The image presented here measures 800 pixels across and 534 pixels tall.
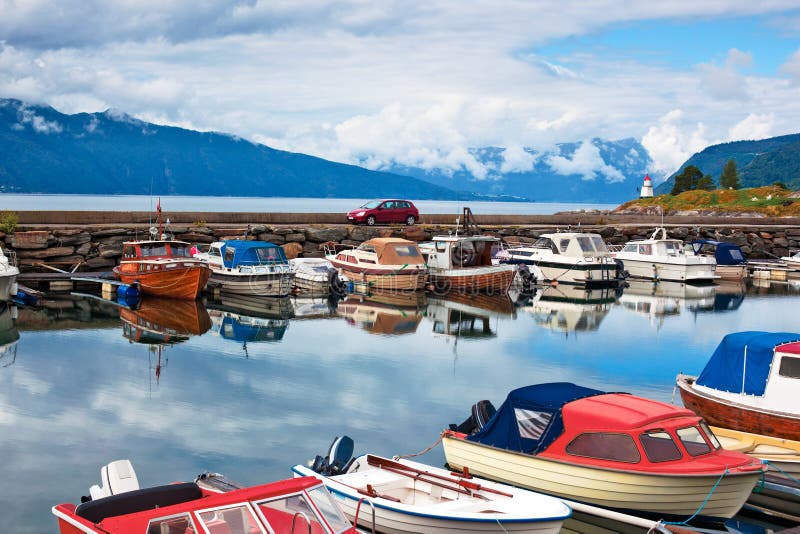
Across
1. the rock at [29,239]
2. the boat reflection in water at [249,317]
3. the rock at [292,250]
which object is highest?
the rock at [29,239]

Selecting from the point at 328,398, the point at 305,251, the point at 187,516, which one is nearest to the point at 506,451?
the point at 187,516

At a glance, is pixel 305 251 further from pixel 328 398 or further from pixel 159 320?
pixel 328 398

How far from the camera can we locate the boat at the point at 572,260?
1735 inches

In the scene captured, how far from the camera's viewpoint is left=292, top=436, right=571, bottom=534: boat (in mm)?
10477

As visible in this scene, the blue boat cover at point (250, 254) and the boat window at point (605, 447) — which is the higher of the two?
the blue boat cover at point (250, 254)

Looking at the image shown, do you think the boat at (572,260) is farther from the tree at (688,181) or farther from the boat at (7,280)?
the tree at (688,181)

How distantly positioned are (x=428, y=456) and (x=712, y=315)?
2363cm

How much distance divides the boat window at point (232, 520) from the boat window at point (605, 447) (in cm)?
559

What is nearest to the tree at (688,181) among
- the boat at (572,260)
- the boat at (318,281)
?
the boat at (572,260)

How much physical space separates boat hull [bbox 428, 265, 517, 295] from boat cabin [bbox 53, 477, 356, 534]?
31.1 m

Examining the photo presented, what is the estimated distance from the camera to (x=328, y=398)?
20.5m

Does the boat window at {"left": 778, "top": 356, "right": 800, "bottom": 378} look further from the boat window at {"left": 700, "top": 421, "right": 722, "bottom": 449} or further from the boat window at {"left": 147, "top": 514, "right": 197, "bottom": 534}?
the boat window at {"left": 147, "top": 514, "right": 197, "bottom": 534}

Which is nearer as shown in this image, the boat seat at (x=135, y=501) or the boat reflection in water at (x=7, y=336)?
the boat seat at (x=135, y=501)

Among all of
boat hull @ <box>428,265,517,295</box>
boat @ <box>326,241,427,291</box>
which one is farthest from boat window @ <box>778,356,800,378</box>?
boat hull @ <box>428,265,517,295</box>
